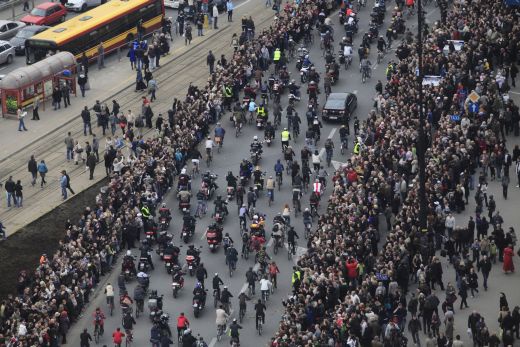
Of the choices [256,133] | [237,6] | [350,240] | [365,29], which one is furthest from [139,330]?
[237,6]

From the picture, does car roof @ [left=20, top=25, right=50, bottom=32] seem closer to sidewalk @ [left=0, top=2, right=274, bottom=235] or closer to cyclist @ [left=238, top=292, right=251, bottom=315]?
sidewalk @ [left=0, top=2, right=274, bottom=235]

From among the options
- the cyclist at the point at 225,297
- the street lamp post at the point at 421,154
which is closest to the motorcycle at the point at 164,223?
the cyclist at the point at 225,297

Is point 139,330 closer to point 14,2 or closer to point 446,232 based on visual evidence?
point 446,232

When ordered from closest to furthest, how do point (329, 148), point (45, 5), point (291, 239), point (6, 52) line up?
point (291, 239) → point (329, 148) → point (6, 52) → point (45, 5)

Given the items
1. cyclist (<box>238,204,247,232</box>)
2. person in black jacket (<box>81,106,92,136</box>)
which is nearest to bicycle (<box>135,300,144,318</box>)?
cyclist (<box>238,204,247,232</box>)

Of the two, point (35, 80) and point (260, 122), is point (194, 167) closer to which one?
point (260, 122)

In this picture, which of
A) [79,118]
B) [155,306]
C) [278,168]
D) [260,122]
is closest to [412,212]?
[278,168]
